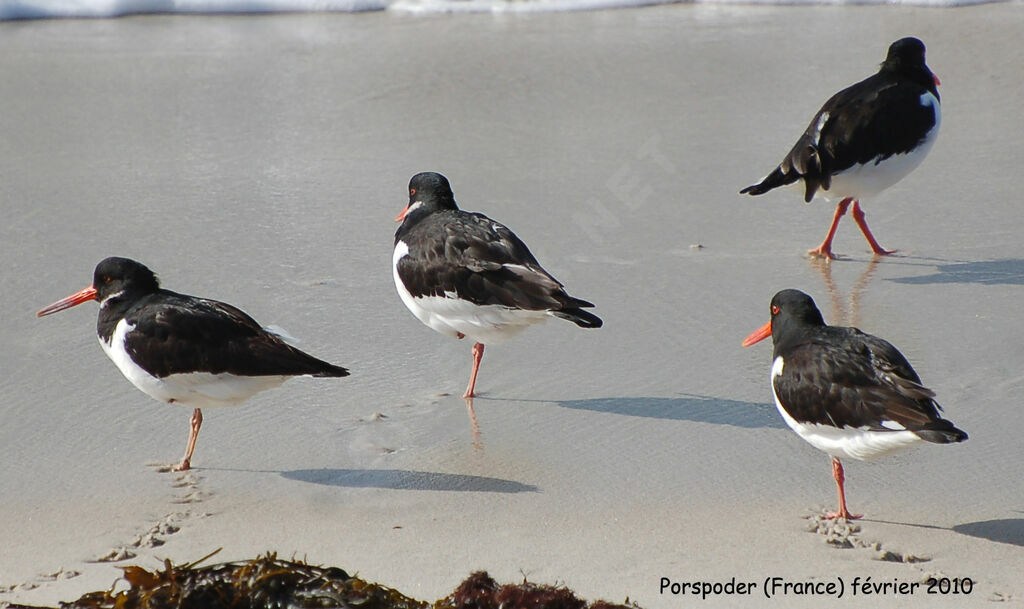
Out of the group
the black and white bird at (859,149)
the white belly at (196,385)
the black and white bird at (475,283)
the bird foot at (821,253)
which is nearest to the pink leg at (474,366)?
the black and white bird at (475,283)

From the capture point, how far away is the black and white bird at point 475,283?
4977mm

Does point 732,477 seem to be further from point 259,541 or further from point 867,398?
point 259,541

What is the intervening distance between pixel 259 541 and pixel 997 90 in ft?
22.2

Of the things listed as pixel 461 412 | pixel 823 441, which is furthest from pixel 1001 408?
pixel 461 412

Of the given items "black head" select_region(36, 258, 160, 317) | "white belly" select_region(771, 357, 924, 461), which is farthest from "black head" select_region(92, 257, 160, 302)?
"white belly" select_region(771, 357, 924, 461)

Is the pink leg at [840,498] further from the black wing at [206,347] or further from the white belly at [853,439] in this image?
the black wing at [206,347]

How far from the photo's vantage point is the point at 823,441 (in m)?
4.14

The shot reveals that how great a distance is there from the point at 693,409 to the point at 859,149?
8.05 ft

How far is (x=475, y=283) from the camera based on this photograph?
16.8 feet

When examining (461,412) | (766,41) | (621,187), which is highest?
(766,41)

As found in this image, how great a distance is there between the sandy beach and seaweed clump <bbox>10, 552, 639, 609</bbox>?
276 mm

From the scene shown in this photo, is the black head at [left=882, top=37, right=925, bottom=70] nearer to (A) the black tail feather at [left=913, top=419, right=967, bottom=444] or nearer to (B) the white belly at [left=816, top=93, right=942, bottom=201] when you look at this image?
(B) the white belly at [left=816, top=93, right=942, bottom=201]

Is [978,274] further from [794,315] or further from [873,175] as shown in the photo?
[794,315]

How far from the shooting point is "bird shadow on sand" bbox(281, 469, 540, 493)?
438 centimetres
